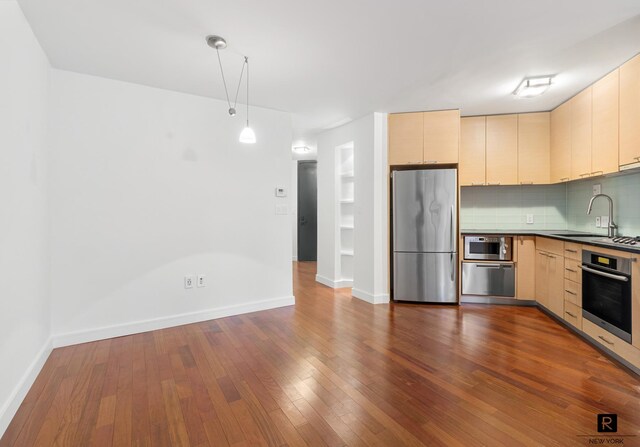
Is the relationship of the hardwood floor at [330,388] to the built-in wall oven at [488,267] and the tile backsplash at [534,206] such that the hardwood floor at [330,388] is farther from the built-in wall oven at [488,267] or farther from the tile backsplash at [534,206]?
the tile backsplash at [534,206]

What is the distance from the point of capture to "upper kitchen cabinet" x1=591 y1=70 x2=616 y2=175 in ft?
8.86

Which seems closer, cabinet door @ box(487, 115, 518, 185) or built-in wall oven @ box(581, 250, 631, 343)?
built-in wall oven @ box(581, 250, 631, 343)

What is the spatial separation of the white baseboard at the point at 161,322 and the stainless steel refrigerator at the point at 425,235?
1.53 m

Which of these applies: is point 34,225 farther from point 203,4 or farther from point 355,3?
point 355,3

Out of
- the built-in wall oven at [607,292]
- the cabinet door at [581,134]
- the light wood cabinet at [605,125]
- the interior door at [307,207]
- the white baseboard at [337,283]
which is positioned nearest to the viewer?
the built-in wall oven at [607,292]

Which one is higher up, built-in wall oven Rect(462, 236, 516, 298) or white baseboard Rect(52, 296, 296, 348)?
built-in wall oven Rect(462, 236, 516, 298)

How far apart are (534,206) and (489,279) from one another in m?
1.24

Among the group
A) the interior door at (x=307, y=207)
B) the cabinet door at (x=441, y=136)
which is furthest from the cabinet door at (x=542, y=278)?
the interior door at (x=307, y=207)

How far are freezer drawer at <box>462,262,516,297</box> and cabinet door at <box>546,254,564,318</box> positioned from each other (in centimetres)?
42

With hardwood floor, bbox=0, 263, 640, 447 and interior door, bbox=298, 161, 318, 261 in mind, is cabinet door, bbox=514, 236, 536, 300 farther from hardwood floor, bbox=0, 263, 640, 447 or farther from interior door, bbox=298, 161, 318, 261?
interior door, bbox=298, 161, 318, 261

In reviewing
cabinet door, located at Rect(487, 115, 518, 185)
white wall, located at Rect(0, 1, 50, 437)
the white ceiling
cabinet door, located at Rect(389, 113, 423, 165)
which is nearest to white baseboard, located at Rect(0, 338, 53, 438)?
white wall, located at Rect(0, 1, 50, 437)

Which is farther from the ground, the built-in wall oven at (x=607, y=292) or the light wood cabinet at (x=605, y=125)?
the light wood cabinet at (x=605, y=125)

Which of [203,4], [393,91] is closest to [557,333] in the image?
[393,91]

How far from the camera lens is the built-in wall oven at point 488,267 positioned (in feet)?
12.2
